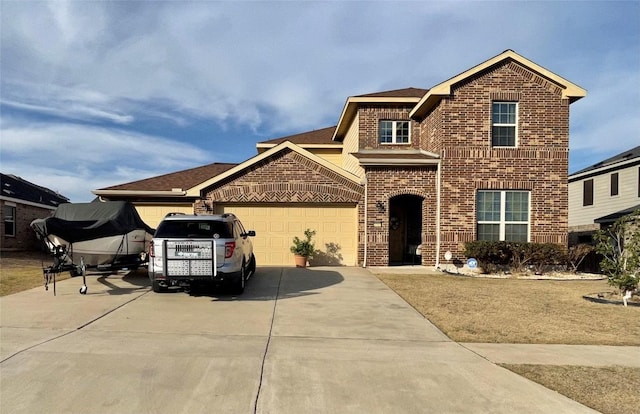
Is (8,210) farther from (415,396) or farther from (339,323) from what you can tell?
(415,396)

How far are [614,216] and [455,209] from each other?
9648 millimetres

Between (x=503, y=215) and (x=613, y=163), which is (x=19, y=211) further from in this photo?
(x=613, y=163)

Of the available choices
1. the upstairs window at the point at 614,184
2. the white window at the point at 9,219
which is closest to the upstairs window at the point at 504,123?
the upstairs window at the point at 614,184

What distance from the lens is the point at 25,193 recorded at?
87.6 feet

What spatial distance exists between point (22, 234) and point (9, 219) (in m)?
1.26

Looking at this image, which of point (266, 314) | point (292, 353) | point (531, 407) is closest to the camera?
point (531, 407)

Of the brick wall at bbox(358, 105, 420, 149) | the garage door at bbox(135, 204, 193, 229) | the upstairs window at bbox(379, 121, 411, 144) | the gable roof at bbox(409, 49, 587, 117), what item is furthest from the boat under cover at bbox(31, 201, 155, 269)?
the gable roof at bbox(409, 49, 587, 117)

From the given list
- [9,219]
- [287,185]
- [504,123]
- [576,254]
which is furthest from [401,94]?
[9,219]

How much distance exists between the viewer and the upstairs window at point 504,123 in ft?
53.1

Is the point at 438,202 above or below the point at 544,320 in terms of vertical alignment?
above

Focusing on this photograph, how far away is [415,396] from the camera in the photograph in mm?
4699

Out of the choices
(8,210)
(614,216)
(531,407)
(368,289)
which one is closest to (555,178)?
(614,216)

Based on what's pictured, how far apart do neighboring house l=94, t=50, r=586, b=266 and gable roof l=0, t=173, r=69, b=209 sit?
45.6 ft

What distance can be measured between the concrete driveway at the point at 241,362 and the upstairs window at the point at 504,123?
9.17 m
